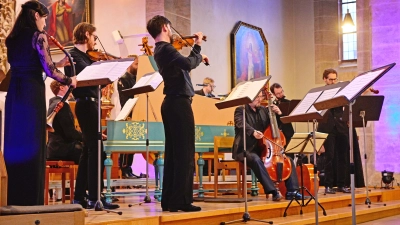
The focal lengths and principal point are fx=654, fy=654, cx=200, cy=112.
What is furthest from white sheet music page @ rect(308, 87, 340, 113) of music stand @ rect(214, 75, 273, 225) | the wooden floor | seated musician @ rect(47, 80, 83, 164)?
seated musician @ rect(47, 80, 83, 164)

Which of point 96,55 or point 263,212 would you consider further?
point 263,212

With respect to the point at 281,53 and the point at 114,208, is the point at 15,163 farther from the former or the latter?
the point at 281,53

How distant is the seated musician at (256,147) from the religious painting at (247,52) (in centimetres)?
615

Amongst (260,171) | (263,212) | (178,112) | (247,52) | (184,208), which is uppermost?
(247,52)

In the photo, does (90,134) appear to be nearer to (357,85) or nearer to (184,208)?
(184,208)

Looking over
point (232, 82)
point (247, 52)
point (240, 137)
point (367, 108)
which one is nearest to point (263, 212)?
point (240, 137)

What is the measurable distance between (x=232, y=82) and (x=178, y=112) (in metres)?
8.39

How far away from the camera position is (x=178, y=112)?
590 centimetres

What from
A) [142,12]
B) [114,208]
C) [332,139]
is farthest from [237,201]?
[142,12]

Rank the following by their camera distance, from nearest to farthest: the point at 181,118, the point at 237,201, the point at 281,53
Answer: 1. the point at 181,118
2. the point at 237,201
3. the point at 281,53

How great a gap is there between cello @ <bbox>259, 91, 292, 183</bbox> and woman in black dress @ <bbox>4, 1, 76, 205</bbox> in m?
3.47

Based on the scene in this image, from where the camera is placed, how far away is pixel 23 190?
4707mm

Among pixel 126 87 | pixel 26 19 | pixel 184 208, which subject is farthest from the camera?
pixel 126 87

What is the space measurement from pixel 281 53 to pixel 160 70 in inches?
421
